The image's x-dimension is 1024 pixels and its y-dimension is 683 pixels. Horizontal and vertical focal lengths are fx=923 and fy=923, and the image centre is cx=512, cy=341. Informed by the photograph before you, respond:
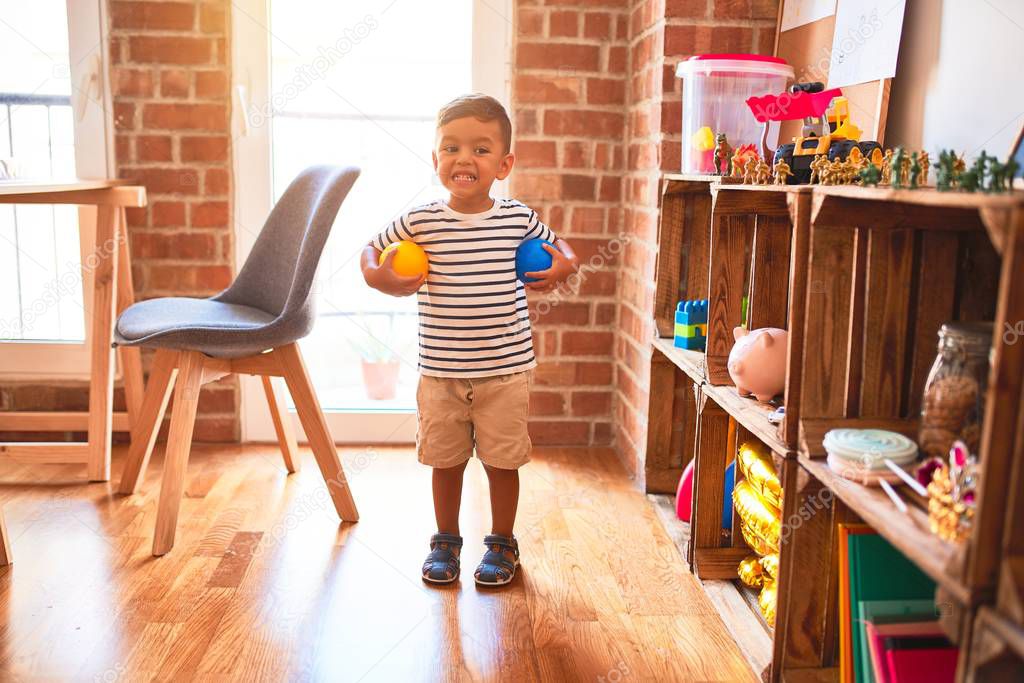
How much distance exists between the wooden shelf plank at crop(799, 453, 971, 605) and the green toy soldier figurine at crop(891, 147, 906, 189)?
39 cm

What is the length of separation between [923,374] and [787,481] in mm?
247

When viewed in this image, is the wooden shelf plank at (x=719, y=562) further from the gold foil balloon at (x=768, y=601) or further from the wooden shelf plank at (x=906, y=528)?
the wooden shelf plank at (x=906, y=528)

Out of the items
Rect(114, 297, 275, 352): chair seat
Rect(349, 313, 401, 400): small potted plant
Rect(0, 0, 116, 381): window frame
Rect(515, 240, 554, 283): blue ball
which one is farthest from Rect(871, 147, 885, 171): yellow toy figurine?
Rect(0, 0, 116, 381): window frame

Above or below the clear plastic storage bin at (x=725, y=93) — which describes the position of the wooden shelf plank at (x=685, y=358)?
below

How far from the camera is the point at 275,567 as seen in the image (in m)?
1.93

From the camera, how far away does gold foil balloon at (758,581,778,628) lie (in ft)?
5.32

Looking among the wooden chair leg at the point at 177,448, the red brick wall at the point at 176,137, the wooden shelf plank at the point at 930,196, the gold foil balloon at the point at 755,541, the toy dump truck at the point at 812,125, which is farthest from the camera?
the red brick wall at the point at 176,137

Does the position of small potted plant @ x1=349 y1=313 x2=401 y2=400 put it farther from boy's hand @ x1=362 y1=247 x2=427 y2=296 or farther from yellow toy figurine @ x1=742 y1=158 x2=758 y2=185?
yellow toy figurine @ x1=742 y1=158 x2=758 y2=185

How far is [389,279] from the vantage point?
5.62ft

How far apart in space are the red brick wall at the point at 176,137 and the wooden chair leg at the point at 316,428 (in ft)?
2.28

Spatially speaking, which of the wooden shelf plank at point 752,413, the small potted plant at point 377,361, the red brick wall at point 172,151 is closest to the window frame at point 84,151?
the red brick wall at point 172,151

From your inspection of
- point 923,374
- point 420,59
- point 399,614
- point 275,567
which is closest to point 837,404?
point 923,374

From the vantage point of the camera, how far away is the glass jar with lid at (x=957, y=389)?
1.11 m

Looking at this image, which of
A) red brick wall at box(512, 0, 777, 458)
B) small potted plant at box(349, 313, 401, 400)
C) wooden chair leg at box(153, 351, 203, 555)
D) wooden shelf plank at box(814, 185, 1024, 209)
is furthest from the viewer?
small potted plant at box(349, 313, 401, 400)
